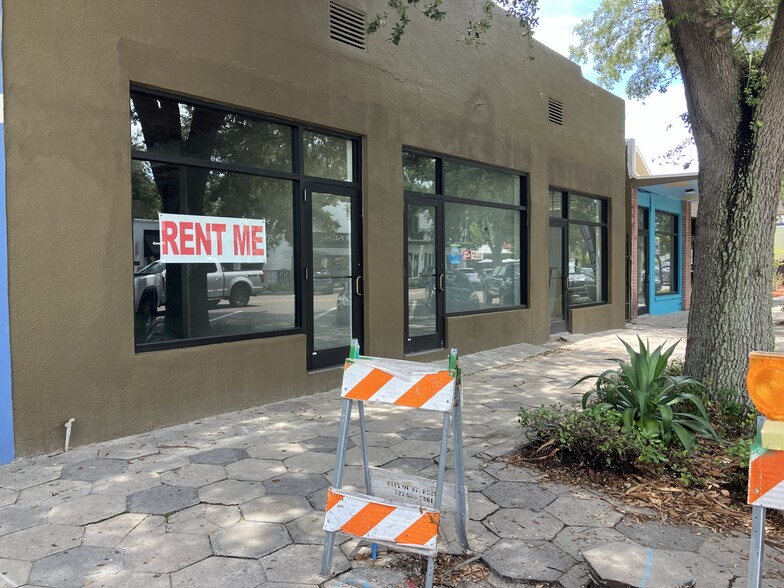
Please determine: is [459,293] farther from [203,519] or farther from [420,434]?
[203,519]

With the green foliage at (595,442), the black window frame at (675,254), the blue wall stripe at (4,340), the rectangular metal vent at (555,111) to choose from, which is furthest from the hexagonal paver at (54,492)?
the black window frame at (675,254)

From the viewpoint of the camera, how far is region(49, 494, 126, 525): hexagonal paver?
3.59 meters

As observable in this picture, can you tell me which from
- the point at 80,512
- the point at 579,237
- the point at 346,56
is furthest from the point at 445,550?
the point at 579,237

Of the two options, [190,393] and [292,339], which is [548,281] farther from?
[190,393]

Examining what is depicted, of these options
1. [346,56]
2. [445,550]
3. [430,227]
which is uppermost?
[346,56]

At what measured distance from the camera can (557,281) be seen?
38.4ft

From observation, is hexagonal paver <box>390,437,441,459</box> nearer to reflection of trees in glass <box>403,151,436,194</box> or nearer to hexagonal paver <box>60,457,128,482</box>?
hexagonal paver <box>60,457,128,482</box>

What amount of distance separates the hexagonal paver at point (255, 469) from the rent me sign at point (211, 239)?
6.94 feet

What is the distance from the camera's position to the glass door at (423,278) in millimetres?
8266

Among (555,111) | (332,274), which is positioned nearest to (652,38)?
(555,111)

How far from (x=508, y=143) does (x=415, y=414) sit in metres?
5.56

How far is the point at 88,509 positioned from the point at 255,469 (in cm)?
113

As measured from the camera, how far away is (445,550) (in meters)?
3.23

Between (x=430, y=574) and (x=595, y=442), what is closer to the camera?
(x=430, y=574)
